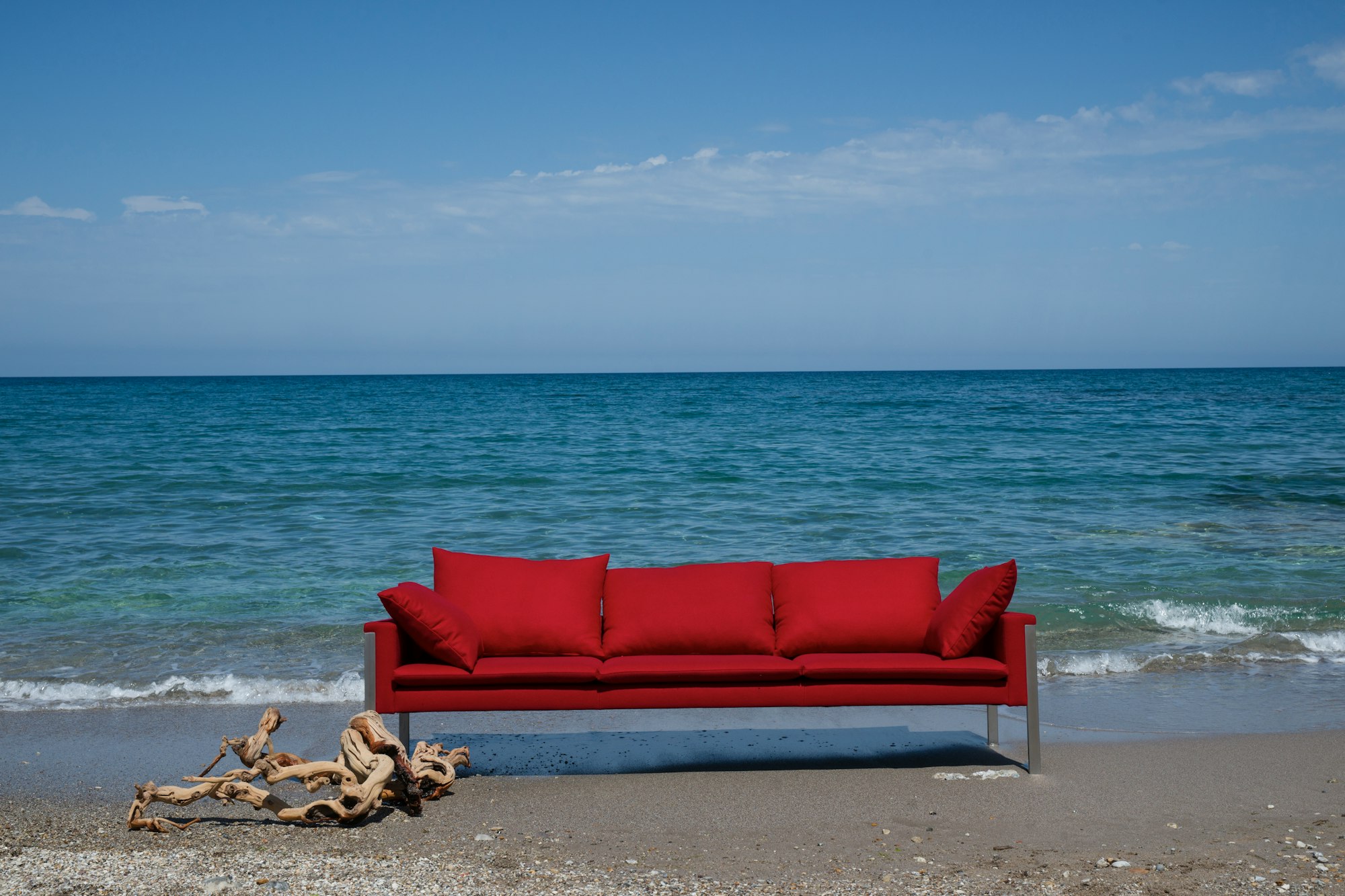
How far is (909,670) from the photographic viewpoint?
423 centimetres

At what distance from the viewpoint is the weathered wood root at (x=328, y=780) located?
11.9 feet

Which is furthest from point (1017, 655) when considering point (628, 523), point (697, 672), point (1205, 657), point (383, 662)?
point (628, 523)

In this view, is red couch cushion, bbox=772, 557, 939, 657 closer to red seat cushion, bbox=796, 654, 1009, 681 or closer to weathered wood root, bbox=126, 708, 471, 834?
red seat cushion, bbox=796, 654, 1009, 681

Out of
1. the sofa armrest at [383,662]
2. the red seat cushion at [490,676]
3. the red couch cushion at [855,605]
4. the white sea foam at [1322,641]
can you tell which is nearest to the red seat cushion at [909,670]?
the red couch cushion at [855,605]

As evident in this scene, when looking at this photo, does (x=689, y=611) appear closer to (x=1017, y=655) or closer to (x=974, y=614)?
(x=974, y=614)

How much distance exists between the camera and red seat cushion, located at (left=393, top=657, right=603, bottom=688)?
13.7ft

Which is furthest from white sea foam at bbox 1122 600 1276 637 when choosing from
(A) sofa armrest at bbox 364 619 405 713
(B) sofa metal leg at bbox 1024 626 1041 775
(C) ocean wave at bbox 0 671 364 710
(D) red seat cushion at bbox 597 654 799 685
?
(A) sofa armrest at bbox 364 619 405 713

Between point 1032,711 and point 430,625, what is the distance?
92.7 inches

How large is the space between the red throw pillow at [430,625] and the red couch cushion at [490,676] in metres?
0.05

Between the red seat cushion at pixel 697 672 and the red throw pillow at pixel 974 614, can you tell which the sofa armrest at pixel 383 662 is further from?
the red throw pillow at pixel 974 614

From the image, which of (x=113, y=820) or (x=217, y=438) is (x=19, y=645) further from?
(x=217, y=438)

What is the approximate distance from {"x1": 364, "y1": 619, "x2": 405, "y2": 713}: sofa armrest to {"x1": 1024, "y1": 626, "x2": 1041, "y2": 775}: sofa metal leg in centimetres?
246

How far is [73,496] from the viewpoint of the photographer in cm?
1272

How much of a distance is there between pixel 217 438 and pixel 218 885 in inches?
718
